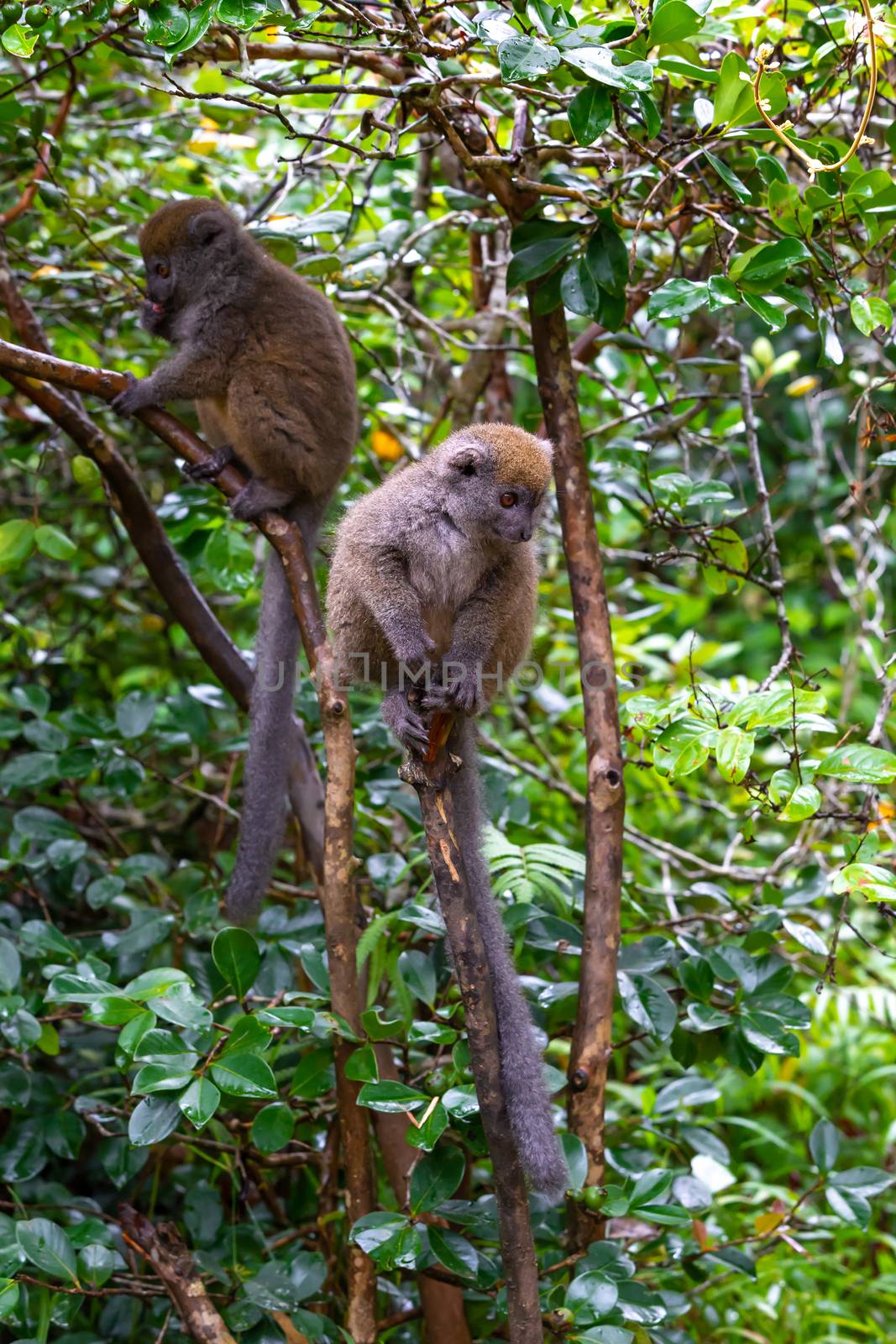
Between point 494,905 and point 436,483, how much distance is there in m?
1.09

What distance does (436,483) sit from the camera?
10.0 feet

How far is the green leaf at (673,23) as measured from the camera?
7.92 ft

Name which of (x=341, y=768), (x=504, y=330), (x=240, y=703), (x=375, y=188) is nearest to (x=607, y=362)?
(x=504, y=330)

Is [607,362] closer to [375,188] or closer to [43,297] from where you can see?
[375,188]

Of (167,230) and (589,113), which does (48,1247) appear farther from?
(167,230)

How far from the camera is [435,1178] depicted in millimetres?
2582

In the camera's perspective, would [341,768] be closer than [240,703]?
Yes

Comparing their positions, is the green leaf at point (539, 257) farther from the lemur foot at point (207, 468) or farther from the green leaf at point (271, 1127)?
the green leaf at point (271, 1127)

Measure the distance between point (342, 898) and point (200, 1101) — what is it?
→ 593 mm

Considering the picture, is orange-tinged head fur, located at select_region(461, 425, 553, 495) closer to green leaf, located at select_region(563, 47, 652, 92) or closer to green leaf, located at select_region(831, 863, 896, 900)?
green leaf, located at select_region(563, 47, 652, 92)

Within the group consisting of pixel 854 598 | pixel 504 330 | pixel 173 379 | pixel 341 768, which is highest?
pixel 504 330

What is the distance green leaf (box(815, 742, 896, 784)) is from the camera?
2549 millimetres

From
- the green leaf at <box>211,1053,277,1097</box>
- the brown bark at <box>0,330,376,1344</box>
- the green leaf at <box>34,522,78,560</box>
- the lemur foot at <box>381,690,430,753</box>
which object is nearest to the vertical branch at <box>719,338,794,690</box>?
the lemur foot at <box>381,690,430,753</box>

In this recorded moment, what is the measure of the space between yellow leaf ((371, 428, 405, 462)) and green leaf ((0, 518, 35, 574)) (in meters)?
2.06
